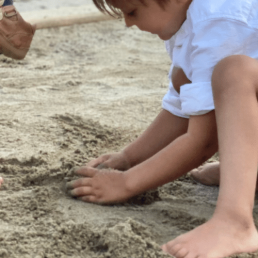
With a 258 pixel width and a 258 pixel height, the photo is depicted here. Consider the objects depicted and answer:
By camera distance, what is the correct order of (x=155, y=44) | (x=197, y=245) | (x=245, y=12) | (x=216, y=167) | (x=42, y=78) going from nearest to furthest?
(x=197, y=245), (x=245, y=12), (x=216, y=167), (x=42, y=78), (x=155, y=44)

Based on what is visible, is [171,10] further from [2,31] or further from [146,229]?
[2,31]

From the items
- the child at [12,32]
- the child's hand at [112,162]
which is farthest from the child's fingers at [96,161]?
the child at [12,32]

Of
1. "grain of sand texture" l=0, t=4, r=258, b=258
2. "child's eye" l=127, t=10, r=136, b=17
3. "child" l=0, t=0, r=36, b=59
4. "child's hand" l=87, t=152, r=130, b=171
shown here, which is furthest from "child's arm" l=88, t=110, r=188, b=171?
"child" l=0, t=0, r=36, b=59

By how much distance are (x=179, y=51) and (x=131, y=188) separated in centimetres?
41

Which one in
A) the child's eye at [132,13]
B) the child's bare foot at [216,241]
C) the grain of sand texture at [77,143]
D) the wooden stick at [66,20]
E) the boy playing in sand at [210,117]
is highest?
the child's eye at [132,13]

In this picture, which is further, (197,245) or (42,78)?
(42,78)

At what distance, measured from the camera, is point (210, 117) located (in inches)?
51.4

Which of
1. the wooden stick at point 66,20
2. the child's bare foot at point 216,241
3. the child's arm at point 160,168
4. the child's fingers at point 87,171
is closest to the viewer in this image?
the child's bare foot at point 216,241

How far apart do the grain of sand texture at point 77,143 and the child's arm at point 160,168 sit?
1.6 inches

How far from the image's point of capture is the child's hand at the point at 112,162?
5.26ft

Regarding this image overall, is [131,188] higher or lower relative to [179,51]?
lower

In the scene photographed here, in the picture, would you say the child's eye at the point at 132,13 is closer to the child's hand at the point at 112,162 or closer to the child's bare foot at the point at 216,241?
the child's hand at the point at 112,162

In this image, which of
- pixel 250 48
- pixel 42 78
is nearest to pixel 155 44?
pixel 42 78

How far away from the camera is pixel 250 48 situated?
131cm
